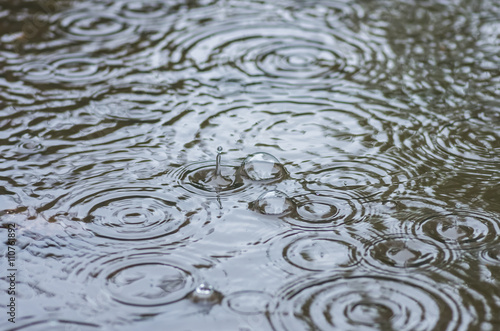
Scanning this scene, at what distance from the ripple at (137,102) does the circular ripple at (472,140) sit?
128 centimetres

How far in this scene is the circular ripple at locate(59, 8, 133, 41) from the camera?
157 inches

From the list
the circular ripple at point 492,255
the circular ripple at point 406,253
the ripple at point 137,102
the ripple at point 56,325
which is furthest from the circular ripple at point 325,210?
the ripple at point 137,102

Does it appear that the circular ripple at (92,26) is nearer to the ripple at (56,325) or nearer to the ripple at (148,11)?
the ripple at (148,11)

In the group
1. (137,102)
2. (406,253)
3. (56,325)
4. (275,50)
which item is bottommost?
(56,325)

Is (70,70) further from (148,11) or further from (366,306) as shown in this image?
(366,306)

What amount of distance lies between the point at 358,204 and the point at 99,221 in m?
0.99

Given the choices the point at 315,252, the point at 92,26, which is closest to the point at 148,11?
the point at 92,26

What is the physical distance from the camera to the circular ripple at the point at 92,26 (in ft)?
13.1

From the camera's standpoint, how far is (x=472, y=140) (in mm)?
2957

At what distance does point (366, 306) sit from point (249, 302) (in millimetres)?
Result: 364

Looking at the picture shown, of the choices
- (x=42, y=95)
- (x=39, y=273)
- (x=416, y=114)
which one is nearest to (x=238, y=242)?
(x=39, y=273)

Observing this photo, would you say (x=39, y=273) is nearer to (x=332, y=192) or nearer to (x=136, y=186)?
(x=136, y=186)

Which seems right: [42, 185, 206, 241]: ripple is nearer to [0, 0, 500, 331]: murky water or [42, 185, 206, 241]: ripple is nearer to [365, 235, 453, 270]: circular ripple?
[0, 0, 500, 331]: murky water

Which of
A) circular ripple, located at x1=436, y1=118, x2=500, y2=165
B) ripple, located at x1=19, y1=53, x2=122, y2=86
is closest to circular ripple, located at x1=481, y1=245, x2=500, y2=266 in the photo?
circular ripple, located at x1=436, y1=118, x2=500, y2=165
